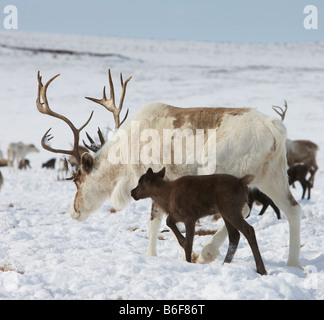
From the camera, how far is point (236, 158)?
15.3 feet

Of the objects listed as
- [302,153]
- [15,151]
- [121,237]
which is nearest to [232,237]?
[121,237]

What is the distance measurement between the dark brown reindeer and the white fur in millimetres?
394

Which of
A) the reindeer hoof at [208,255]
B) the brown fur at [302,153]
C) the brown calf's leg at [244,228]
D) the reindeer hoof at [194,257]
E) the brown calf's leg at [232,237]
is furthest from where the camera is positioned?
the brown fur at [302,153]

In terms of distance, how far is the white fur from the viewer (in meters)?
4.64

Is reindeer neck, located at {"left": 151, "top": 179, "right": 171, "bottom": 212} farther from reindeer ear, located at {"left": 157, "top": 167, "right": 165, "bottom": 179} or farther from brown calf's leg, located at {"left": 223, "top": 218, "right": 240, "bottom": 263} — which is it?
brown calf's leg, located at {"left": 223, "top": 218, "right": 240, "bottom": 263}

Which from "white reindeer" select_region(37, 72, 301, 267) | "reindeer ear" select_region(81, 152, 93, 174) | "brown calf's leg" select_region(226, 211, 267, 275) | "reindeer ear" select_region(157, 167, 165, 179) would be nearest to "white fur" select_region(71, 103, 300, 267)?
"white reindeer" select_region(37, 72, 301, 267)

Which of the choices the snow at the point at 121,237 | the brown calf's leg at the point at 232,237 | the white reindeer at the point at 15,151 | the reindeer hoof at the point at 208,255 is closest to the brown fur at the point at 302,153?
the snow at the point at 121,237

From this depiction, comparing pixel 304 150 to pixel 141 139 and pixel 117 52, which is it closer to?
pixel 141 139

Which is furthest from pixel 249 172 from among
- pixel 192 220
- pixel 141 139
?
pixel 141 139

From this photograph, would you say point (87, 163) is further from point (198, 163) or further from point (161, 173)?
point (198, 163)

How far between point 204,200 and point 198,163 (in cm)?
68

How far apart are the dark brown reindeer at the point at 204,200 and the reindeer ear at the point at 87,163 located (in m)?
1.08

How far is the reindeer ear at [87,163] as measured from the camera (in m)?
5.55

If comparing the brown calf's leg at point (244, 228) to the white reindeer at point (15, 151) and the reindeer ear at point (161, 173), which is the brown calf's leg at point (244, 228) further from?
the white reindeer at point (15, 151)
